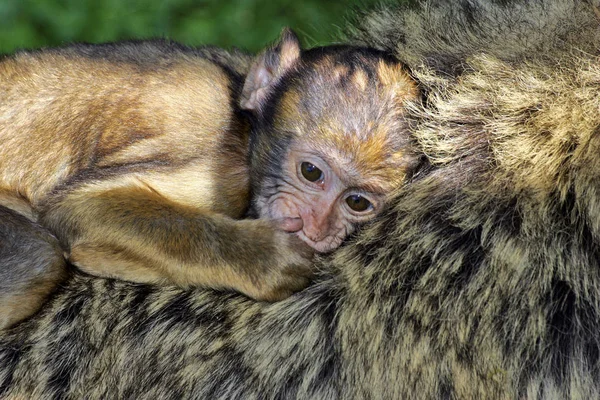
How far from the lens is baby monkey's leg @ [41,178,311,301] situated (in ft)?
Answer: 9.77

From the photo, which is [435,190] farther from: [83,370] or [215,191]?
[83,370]

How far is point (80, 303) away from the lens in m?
3.10

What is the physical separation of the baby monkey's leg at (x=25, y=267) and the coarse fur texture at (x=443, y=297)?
0.06m

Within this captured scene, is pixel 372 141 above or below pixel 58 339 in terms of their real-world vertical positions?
above

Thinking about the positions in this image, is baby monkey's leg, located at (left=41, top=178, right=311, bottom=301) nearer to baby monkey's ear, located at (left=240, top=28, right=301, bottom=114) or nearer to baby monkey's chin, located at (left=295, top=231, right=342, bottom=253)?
baby monkey's chin, located at (left=295, top=231, right=342, bottom=253)

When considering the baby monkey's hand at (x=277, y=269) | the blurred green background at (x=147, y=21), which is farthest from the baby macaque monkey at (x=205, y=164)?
the blurred green background at (x=147, y=21)

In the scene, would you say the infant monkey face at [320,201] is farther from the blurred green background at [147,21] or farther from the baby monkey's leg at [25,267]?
the blurred green background at [147,21]

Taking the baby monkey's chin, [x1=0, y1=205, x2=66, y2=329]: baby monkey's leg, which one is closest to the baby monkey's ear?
the baby monkey's chin

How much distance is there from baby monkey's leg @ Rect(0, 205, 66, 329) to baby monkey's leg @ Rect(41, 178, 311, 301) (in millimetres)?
81

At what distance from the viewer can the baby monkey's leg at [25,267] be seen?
10.0 feet

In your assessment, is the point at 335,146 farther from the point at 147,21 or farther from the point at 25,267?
the point at 147,21

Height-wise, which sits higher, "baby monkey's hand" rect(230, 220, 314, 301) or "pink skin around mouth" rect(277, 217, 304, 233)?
"pink skin around mouth" rect(277, 217, 304, 233)

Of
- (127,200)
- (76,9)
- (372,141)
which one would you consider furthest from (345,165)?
(76,9)

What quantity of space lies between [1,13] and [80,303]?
160 inches
